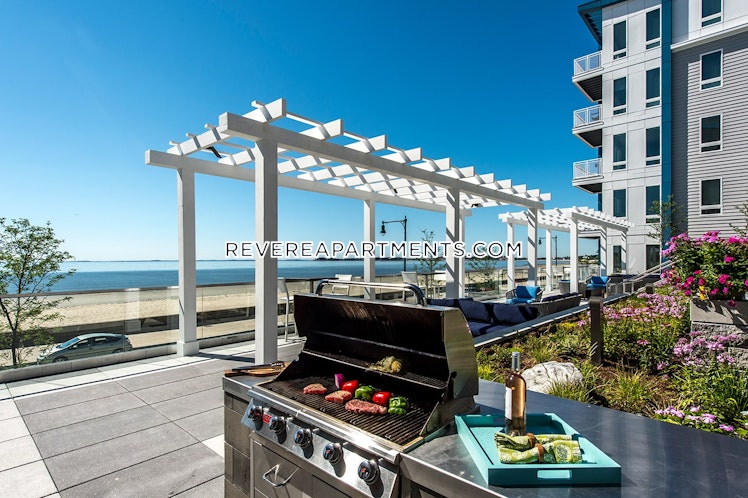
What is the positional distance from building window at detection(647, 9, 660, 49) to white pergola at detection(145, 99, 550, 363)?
38.0 ft

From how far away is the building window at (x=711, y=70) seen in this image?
13586 mm

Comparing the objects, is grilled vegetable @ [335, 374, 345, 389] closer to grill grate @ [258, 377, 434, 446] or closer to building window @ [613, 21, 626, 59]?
grill grate @ [258, 377, 434, 446]

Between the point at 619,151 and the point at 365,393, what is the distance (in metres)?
19.1

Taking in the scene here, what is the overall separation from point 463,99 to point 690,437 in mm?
16447

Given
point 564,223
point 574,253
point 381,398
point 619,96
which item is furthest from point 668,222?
point 381,398

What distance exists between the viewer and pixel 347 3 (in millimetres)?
9367

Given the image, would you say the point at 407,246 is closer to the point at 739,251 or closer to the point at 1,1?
the point at 739,251

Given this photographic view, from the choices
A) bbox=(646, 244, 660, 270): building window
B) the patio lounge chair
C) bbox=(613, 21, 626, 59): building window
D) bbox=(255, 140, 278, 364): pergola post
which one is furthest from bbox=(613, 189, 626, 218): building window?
bbox=(255, 140, 278, 364): pergola post

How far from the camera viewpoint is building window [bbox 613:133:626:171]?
54.2 feet

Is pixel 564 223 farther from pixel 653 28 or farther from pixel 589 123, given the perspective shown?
pixel 653 28

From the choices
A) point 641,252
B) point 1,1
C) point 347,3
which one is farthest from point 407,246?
point 641,252

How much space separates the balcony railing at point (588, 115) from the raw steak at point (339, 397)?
19738mm

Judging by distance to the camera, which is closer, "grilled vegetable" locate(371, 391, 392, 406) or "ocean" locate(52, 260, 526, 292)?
"grilled vegetable" locate(371, 391, 392, 406)

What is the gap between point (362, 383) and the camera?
6.89 feet
